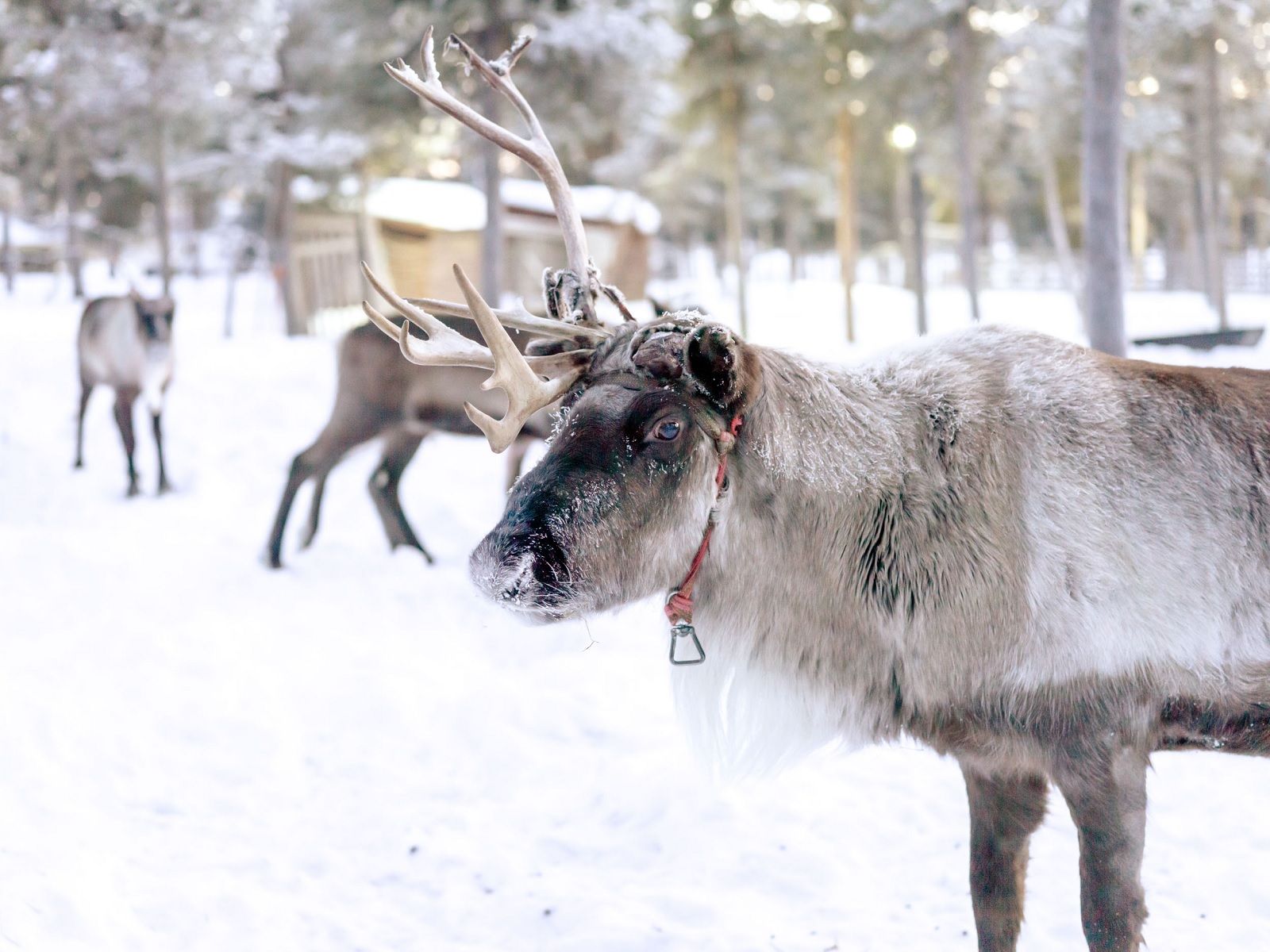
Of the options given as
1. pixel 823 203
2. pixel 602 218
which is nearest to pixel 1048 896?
pixel 602 218

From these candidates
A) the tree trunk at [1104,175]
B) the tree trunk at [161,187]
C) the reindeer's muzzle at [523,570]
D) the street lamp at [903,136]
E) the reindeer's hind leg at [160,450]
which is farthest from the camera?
the street lamp at [903,136]

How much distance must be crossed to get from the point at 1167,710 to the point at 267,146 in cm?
1571

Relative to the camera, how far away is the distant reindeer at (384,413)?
6691mm

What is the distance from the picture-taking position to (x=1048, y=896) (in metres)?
3.15

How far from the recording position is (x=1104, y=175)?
20.8 feet

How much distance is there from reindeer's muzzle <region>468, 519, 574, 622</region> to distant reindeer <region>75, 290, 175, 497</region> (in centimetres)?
773

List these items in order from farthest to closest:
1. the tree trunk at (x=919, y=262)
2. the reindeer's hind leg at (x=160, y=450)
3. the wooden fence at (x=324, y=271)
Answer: the wooden fence at (x=324, y=271)
the tree trunk at (x=919, y=262)
the reindeer's hind leg at (x=160, y=450)

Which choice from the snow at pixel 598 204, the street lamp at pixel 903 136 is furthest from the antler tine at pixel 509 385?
the snow at pixel 598 204

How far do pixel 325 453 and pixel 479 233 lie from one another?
13119 millimetres

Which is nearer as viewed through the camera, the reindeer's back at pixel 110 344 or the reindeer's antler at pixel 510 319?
the reindeer's antler at pixel 510 319

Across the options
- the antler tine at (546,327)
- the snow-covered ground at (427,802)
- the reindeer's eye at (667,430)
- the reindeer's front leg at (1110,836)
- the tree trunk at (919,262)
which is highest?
the tree trunk at (919,262)

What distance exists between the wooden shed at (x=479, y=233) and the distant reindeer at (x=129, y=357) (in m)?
8.09

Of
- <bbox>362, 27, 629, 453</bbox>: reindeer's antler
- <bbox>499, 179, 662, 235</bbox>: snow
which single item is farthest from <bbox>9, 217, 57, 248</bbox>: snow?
<bbox>362, 27, 629, 453</bbox>: reindeer's antler

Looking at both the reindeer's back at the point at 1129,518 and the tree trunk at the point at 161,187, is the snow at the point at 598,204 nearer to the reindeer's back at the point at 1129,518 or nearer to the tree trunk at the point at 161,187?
the tree trunk at the point at 161,187
